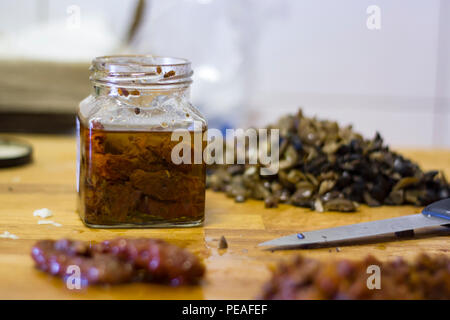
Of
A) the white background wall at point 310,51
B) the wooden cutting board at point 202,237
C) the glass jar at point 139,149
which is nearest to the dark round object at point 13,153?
the wooden cutting board at point 202,237

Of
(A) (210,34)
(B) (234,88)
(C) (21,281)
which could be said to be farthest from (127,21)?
(C) (21,281)

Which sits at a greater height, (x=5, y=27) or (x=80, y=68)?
(x=5, y=27)

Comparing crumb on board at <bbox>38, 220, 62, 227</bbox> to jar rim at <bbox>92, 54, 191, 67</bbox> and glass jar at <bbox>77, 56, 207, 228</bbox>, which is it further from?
jar rim at <bbox>92, 54, 191, 67</bbox>

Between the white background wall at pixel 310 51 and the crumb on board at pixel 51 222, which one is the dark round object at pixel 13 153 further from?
the white background wall at pixel 310 51

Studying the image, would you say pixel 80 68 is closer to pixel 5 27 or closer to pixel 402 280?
pixel 5 27

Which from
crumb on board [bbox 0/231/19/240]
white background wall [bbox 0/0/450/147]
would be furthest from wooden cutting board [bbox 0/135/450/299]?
white background wall [bbox 0/0/450/147]

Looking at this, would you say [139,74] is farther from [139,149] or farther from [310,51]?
[310,51]

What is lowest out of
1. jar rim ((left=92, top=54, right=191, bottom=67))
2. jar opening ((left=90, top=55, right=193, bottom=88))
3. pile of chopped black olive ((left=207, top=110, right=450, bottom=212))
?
pile of chopped black olive ((left=207, top=110, right=450, bottom=212))

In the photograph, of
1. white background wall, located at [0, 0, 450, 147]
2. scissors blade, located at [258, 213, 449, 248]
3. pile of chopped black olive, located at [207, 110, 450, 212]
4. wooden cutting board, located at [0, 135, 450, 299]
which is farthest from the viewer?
white background wall, located at [0, 0, 450, 147]
